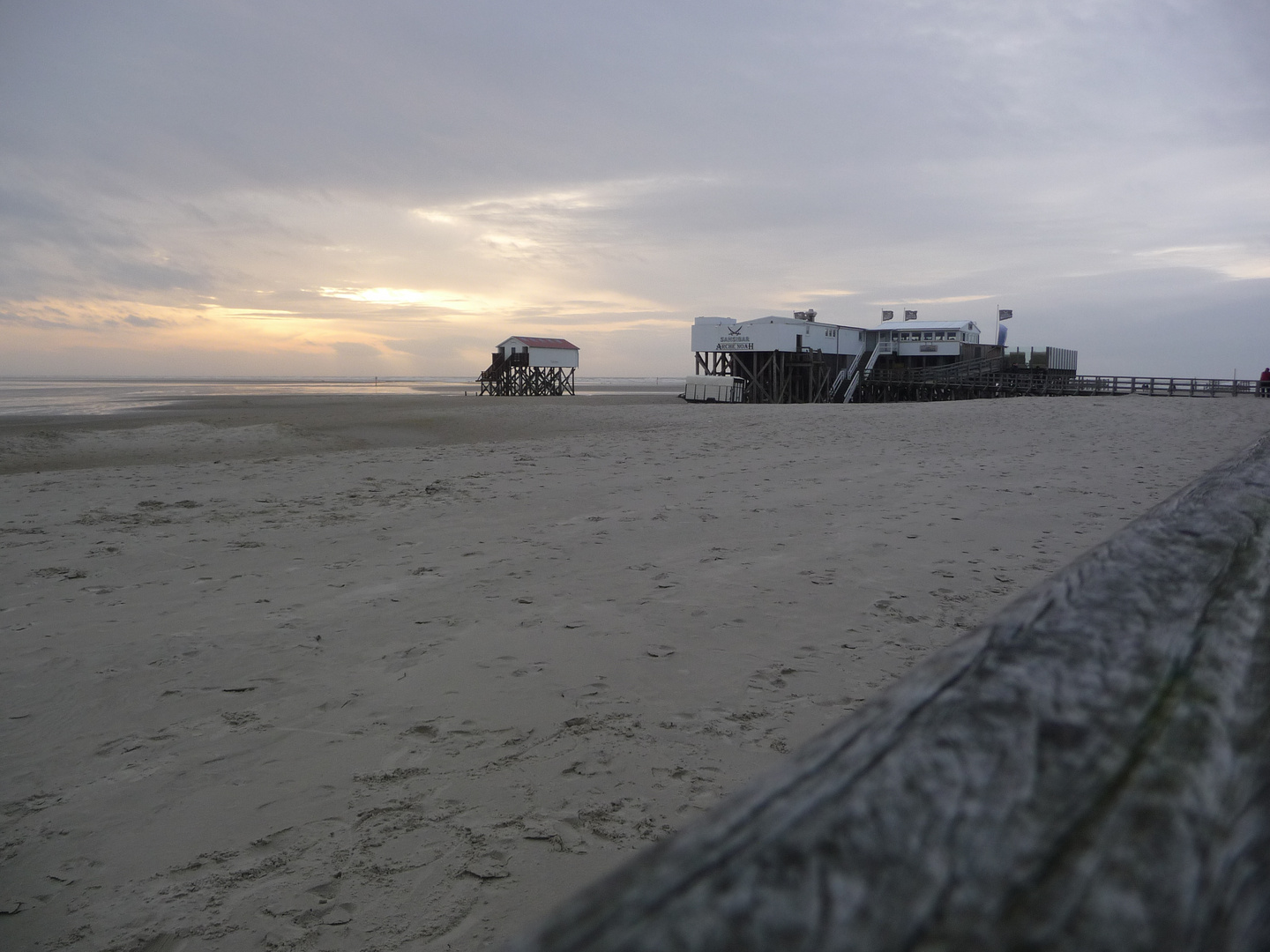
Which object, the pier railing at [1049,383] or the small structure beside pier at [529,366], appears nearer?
the pier railing at [1049,383]

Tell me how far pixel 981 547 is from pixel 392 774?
17.6 ft

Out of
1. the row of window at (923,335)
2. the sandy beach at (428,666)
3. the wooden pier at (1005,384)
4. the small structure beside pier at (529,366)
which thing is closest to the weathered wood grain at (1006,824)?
the sandy beach at (428,666)

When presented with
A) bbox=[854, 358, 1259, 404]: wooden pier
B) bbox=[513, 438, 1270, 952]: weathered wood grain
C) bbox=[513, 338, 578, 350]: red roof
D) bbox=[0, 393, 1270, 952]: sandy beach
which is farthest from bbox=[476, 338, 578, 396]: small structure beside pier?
bbox=[513, 438, 1270, 952]: weathered wood grain

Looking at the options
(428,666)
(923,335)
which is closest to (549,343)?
(923,335)

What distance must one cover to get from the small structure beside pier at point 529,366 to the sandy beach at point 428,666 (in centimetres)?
4907

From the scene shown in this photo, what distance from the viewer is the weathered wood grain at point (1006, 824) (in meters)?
0.47

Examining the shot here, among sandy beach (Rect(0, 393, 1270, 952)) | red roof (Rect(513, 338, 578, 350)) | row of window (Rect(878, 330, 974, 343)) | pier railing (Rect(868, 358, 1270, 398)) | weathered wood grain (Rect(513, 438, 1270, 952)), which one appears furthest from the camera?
red roof (Rect(513, 338, 578, 350))

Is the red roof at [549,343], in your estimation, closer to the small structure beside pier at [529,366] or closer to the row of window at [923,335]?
the small structure beside pier at [529,366]

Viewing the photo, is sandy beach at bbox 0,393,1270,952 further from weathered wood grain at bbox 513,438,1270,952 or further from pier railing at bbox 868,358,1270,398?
pier railing at bbox 868,358,1270,398

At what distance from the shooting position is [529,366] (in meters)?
59.5

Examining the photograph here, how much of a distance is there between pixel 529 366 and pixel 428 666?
5623 cm

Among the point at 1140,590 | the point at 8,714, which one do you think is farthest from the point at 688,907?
Answer: the point at 8,714

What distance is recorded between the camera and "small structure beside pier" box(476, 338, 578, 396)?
59469 mm

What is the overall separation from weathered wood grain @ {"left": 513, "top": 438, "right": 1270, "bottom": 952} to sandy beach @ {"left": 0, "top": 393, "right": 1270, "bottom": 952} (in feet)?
7.88
